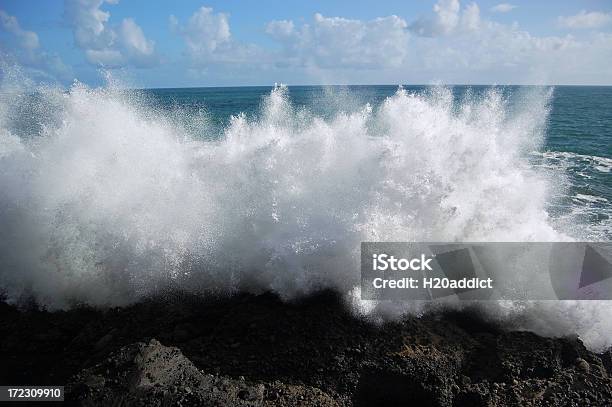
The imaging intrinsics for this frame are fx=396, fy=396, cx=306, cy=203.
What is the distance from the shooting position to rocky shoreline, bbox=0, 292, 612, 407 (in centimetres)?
562

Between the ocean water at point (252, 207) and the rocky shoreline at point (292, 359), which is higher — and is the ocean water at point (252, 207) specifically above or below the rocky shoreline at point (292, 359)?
above

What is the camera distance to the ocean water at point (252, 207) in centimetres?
782

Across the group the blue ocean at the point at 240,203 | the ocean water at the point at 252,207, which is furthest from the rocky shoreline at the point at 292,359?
the blue ocean at the point at 240,203

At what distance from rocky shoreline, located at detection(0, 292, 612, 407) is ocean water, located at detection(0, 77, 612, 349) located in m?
0.53

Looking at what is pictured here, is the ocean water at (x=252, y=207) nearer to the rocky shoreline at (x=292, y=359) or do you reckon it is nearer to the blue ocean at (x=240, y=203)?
the blue ocean at (x=240, y=203)

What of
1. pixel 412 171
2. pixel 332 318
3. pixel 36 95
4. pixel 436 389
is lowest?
pixel 436 389

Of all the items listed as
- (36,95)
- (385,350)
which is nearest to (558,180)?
(385,350)

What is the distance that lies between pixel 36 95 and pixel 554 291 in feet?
53.8

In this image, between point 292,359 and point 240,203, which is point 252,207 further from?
point 292,359

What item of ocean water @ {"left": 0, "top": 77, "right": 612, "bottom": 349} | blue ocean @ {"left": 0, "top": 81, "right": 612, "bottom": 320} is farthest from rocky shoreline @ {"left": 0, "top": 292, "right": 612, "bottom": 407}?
blue ocean @ {"left": 0, "top": 81, "right": 612, "bottom": 320}

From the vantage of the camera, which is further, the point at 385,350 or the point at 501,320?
the point at 501,320

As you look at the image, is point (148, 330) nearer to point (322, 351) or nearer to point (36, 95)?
point (322, 351)

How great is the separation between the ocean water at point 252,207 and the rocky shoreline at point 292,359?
0.53 m

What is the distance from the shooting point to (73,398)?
18.2ft
